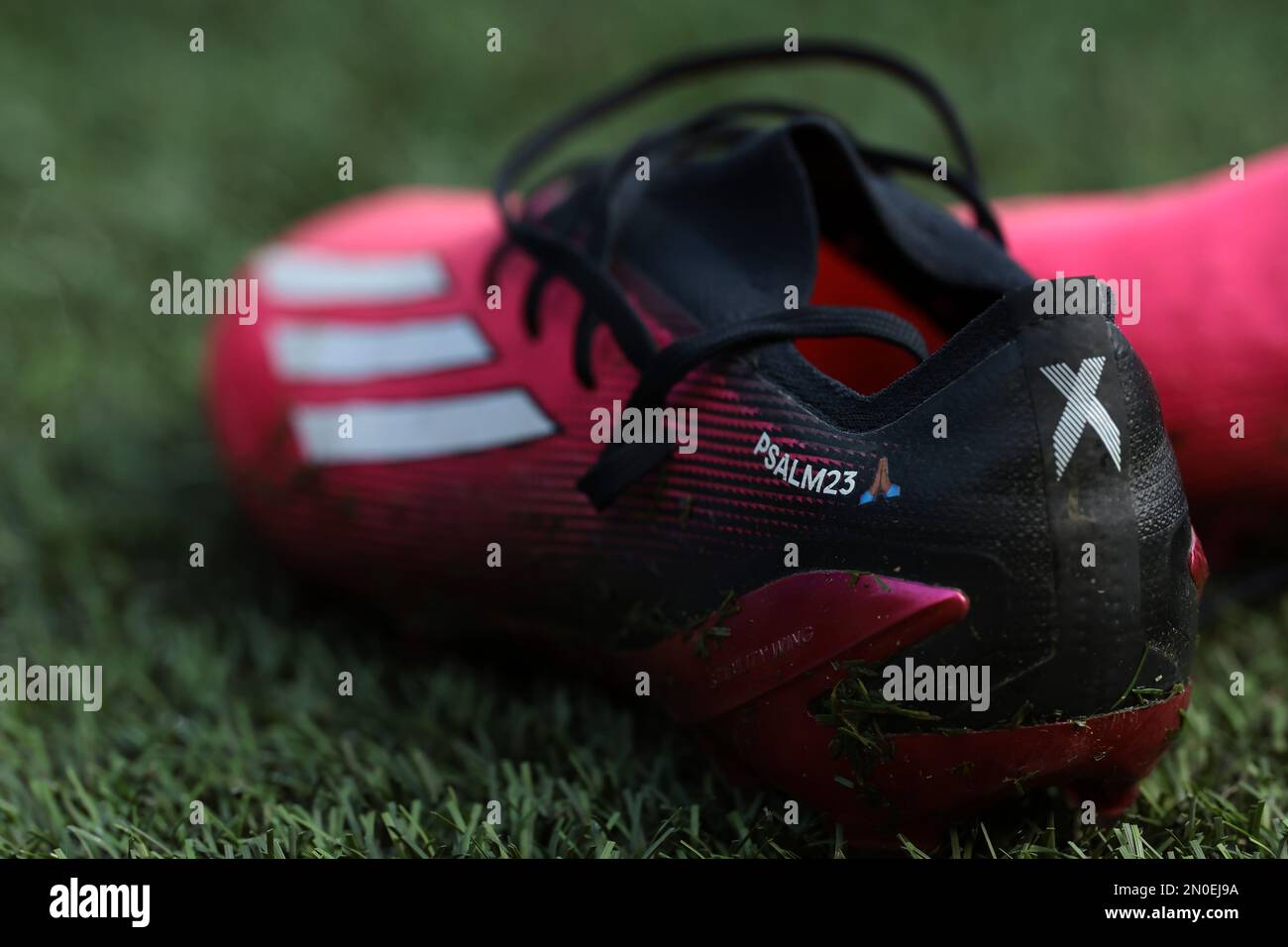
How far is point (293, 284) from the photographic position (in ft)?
5.39

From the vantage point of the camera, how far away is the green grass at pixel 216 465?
3.79 ft

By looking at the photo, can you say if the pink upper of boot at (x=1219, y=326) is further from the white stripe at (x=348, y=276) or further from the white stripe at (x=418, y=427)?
the white stripe at (x=348, y=276)

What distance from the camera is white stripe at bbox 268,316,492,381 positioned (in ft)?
4.65

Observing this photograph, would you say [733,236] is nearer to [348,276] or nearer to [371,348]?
[371,348]

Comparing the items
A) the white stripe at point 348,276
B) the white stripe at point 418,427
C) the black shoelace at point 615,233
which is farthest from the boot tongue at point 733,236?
the white stripe at point 348,276

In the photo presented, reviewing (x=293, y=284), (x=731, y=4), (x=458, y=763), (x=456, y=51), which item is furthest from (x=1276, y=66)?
(x=458, y=763)

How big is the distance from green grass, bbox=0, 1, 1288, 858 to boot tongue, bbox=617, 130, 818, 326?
466mm

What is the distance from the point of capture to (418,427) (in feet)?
4.56

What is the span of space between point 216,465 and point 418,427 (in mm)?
677

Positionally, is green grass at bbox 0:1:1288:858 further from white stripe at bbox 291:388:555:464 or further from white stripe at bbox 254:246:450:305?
white stripe at bbox 254:246:450:305

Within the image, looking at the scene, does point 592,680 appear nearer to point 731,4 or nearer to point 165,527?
point 165,527

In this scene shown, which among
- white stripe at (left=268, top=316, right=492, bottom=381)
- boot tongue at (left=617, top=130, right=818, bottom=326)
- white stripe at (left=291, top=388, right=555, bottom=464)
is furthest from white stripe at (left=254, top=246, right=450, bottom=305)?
boot tongue at (left=617, top=130, right=818, bottom=326)

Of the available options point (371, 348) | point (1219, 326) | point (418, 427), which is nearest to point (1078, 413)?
point (1219, 326)

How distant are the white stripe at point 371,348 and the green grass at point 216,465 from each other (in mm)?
322
